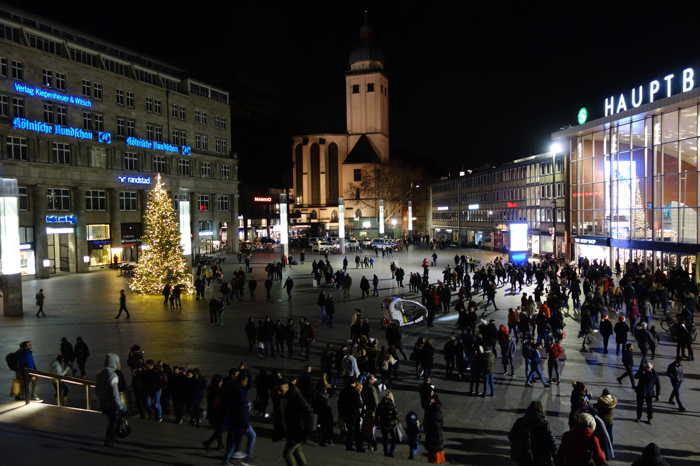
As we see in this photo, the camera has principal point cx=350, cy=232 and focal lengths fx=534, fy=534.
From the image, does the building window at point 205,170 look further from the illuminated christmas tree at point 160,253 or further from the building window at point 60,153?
the illuminated christmas tree at point 160,253

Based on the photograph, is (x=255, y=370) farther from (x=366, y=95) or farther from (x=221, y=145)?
(x=366, y=95)

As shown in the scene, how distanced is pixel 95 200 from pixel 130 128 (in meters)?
8.13

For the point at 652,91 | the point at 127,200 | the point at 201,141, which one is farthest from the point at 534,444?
the point at 201,141

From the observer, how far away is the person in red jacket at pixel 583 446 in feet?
22.0

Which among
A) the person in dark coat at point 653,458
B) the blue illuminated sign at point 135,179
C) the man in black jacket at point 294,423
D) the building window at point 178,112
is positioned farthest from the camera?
the building window at point 178,112

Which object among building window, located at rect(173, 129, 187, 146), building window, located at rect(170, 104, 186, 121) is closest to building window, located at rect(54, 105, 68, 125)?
building window, located at rect(170, 104, 186, 121)

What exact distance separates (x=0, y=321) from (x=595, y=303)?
25.0 meters

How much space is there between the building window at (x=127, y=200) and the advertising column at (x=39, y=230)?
28.1 feet

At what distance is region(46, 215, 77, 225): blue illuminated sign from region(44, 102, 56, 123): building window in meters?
7.63

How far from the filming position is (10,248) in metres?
24.3

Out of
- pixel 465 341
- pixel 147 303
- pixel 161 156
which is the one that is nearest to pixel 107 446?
pixel 465 341

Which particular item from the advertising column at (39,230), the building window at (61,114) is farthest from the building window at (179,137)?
the advertising column at (39,230)

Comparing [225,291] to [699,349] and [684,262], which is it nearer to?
[699,349]

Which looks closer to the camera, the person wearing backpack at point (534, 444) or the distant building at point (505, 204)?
the person wearing backpack at point (534, 444)
